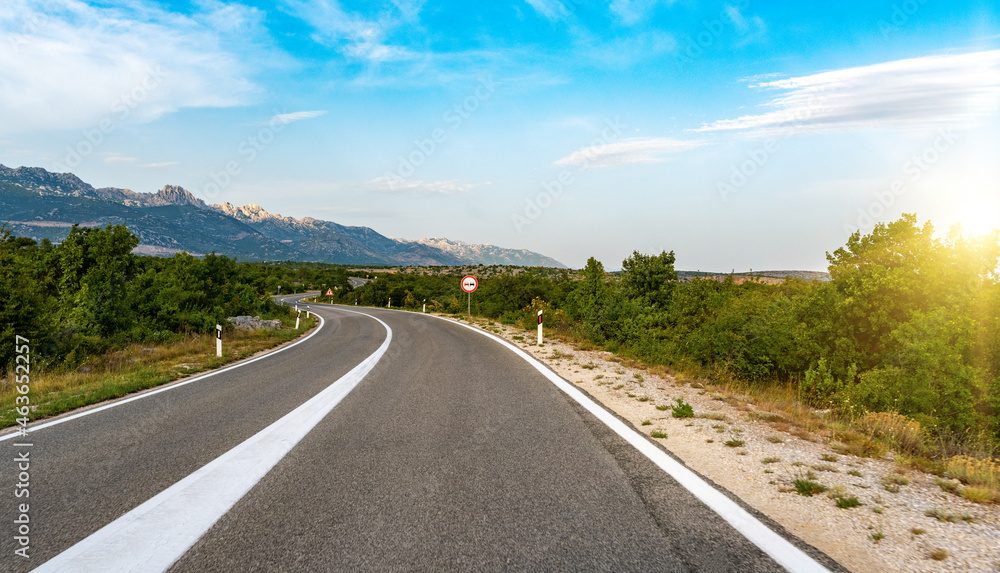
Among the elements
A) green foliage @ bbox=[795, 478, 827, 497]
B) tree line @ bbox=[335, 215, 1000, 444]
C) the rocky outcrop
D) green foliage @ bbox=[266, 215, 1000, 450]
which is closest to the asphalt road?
green foliage @ bbox=[795, 478, 827, 497]

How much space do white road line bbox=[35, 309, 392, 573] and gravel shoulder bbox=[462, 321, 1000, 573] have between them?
3.60 metres

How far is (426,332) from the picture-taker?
19609 millimetres

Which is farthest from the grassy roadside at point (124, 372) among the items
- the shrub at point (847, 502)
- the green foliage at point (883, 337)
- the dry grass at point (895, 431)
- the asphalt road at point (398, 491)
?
the dry grass at point (895, 431)

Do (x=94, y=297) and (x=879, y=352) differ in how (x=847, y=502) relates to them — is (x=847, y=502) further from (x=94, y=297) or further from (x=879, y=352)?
(x=94, y=297)

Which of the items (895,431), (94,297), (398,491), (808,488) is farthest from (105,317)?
(895,431)

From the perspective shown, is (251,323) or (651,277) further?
(251,323)

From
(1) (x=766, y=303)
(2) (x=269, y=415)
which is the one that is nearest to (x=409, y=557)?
(2) (x=269, y=415)

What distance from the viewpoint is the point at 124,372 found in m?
10.6

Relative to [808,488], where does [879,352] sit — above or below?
above

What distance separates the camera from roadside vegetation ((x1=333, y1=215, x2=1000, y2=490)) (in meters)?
5.72

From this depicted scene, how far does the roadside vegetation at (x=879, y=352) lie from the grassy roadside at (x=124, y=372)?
9580 mm

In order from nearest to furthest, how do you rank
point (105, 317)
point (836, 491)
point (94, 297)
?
point (836, 491) → point (105, 317) → point (94, 297)

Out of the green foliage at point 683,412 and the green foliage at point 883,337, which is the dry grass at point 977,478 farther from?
the green foliage at point 683,412

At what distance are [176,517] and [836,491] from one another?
4.61 m
